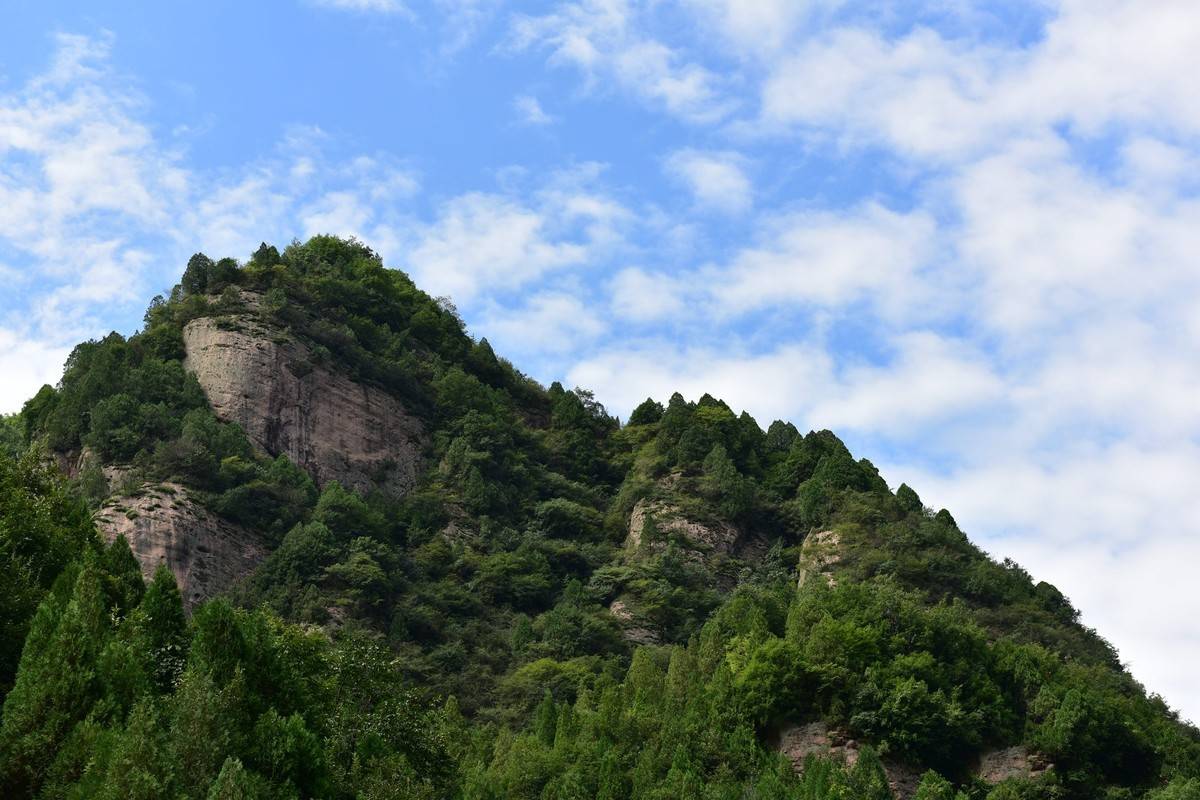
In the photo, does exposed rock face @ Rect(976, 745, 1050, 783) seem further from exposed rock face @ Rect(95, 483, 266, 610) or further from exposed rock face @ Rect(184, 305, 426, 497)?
exposed rock face @ Rect(184, 305, 426, 497)

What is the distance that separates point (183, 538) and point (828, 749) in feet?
114

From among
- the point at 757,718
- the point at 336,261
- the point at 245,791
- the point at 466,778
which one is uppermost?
the point at 336,261

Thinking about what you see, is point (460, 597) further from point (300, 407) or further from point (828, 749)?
point (828, 749)

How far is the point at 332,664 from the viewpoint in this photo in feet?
162

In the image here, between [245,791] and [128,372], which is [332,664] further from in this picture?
[128,372]

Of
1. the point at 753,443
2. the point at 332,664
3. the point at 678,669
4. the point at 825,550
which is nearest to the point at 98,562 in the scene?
the point at 332,664

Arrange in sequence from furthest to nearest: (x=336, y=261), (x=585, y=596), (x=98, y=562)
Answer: (x=336, y=261) → (x=585, y=596) → (x=98, y=562)

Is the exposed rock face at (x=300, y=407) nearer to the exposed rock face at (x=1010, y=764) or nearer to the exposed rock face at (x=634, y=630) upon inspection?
the exposed rock face at (x=634, y=630)

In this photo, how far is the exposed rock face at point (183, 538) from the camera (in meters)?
79.9

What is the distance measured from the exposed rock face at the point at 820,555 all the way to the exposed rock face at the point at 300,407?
25.8m

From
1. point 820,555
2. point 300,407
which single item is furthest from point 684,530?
point 300,407

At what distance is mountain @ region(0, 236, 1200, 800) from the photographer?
40250 millimetres

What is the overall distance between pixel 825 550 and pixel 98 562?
168ft

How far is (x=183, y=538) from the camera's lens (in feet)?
268
